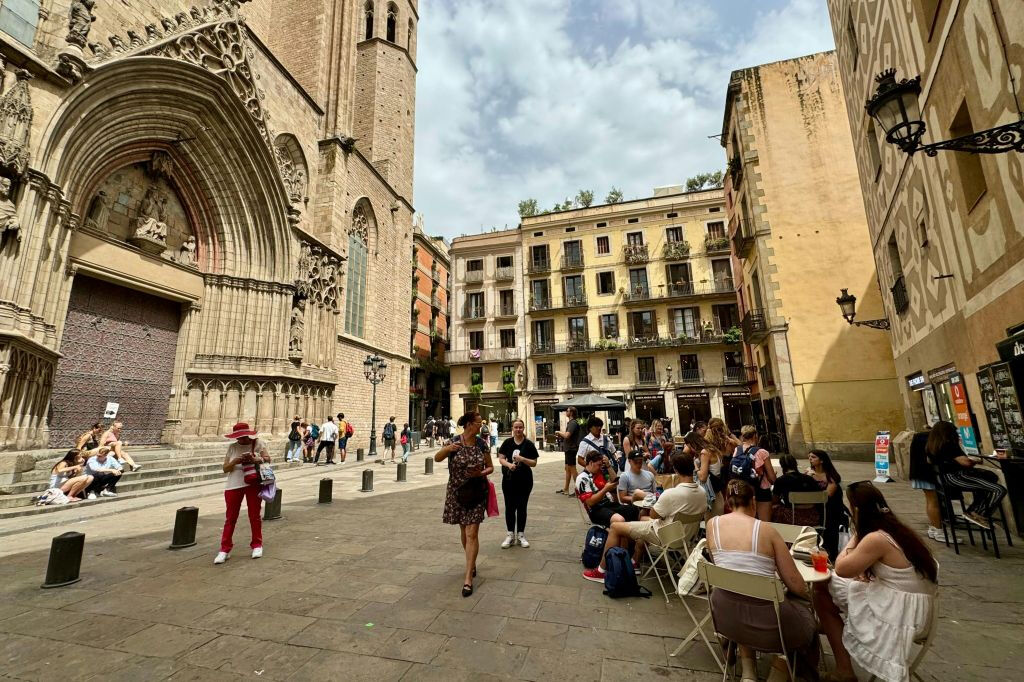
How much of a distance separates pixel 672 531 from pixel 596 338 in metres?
27.0

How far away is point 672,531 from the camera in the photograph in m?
3.67

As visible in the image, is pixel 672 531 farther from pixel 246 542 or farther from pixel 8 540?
pixel 8 540

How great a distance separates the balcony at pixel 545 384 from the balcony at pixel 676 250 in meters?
11.6

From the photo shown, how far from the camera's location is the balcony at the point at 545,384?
30.2 m

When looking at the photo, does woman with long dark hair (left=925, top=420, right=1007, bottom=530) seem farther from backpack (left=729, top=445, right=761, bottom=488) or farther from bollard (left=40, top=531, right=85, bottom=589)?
bollard (left=40, top=531, right=85, bottom=589)

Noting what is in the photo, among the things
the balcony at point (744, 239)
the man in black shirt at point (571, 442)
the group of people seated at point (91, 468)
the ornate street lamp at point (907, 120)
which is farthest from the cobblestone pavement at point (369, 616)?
the balcony at point (744, 239)

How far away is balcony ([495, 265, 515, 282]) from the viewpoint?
108ft

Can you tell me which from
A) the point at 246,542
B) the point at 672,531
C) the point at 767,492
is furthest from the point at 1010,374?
the point at 246,542

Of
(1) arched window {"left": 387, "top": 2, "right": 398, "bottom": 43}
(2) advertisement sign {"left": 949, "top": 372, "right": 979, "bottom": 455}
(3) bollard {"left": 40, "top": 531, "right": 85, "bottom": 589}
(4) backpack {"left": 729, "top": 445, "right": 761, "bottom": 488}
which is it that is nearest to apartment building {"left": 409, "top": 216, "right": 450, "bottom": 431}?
(1) arched window {"left": 387, "top": 2, "right": 398, "bottom": 43}

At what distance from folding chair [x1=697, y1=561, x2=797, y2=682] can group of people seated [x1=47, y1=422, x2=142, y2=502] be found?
33.6 ft

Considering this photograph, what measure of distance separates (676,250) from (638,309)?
15.6 feet

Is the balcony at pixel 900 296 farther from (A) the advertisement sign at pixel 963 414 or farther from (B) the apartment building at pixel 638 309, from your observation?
(B) the apartment building at pixel 638 309

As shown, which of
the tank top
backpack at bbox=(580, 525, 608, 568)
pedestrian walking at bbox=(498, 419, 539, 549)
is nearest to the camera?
the tank top

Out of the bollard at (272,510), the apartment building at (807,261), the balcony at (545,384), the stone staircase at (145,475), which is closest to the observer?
the bollard at (272,510)
